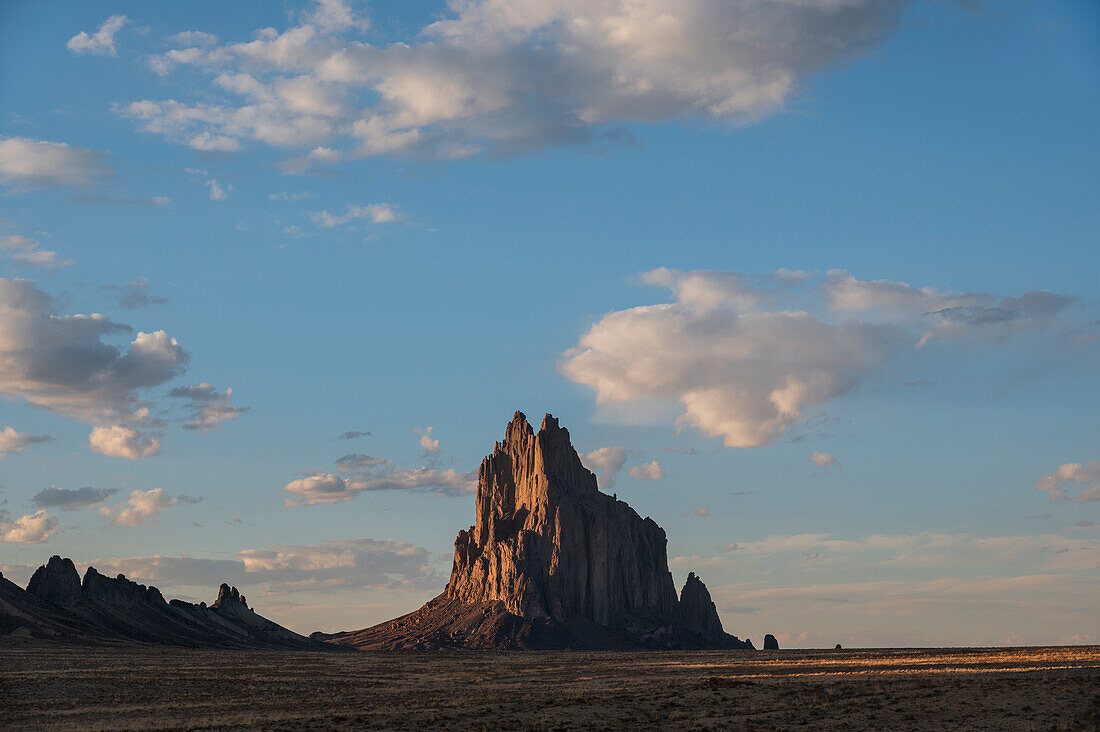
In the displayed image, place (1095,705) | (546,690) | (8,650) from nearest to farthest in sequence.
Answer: (1095,705) → (546,690) → (8,650)

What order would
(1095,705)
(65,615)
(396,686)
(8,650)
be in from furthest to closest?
1. (65,615)
2. (8,650)
3. (396,686)
4. (1095,705)

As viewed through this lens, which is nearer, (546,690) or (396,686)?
(546,690)

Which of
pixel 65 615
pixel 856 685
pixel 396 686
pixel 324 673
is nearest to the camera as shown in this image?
pixel 856 685

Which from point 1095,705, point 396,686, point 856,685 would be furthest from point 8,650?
point 1095,705

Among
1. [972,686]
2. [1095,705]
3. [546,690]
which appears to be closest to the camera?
[1095,705]

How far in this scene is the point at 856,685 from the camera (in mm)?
58875

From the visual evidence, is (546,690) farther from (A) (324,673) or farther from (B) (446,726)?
(A) (324,673)

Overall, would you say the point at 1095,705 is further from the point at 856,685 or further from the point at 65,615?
the point at 65,615

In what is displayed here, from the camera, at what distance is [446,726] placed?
49.0 metres

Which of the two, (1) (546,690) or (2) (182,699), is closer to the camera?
(2) (182,699)

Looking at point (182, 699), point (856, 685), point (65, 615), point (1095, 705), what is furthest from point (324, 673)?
point (65, 615)

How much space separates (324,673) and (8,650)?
51.7 meters

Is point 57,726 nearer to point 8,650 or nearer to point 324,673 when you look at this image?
point 324,673

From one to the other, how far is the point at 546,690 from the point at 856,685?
20746mm
